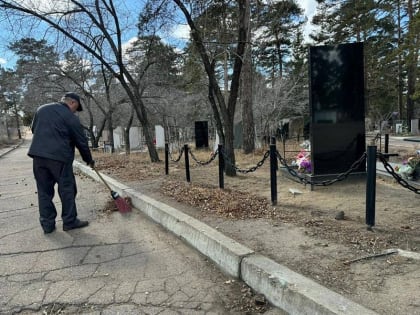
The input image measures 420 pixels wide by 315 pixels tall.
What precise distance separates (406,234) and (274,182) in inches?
76.2

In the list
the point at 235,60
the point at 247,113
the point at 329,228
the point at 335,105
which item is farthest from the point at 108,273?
the point at 247,113

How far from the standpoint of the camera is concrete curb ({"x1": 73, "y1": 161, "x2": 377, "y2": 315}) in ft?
7.84

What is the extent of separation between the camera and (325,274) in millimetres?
2893

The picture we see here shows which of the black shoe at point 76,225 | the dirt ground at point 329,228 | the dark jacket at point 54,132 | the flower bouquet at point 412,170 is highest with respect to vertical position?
the dark jacket at point 54,132

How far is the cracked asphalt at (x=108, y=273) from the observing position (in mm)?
2891

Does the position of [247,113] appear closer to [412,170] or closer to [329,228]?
[412,170]

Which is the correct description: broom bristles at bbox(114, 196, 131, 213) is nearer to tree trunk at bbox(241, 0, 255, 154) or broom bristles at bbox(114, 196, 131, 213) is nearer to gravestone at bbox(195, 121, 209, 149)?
tree trunk at bbox(241, 0, 255, 154)

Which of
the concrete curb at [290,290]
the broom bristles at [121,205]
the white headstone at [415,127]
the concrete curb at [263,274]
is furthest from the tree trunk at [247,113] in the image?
the white headstone at [415,127]

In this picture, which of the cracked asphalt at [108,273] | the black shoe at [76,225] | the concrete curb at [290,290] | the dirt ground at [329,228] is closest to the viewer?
the concrete curb at [290,290]

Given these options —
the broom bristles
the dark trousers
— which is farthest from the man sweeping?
the broom bristles

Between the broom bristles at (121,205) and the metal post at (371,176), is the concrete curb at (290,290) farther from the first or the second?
the broom bristles at (121,205)

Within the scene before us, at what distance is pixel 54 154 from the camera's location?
15.5 feet

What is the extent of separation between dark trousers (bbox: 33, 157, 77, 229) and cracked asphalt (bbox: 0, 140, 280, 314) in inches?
9.4

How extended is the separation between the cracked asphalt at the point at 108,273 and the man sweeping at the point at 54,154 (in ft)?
0.96
